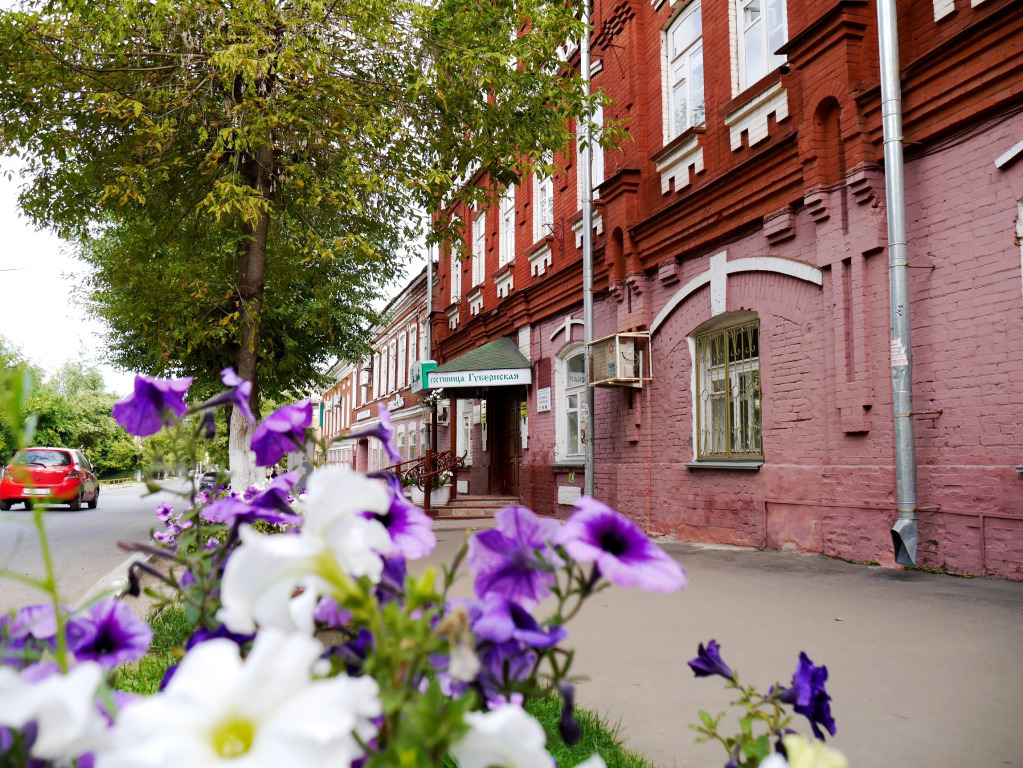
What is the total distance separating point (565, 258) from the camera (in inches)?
564

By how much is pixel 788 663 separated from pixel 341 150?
8.19 metres

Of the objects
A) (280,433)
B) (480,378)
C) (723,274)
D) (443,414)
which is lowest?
(280,433)

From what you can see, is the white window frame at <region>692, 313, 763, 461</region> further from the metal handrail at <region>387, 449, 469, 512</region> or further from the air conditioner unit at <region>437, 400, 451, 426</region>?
the air conditioner unit at <region>437, 400, 451, 426</region>

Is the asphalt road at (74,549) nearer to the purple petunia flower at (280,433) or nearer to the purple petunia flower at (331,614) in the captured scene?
the purple petunia flower at (280,433)

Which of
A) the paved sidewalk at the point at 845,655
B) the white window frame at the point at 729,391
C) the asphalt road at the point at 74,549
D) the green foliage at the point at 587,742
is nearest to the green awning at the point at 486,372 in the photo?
the asphalt road at the point at 74,549

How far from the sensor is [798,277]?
27.6 feet

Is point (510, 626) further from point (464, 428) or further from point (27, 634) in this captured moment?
point (464, 428)

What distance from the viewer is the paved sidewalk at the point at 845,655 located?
3.26 metres

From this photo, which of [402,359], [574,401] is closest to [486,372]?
[574,401]

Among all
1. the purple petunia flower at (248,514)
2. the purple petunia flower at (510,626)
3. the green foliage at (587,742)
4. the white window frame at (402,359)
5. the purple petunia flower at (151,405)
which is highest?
the white window frame at (402,359)

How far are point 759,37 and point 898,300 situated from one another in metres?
4.28

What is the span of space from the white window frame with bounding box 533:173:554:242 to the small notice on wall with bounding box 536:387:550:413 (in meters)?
3.00

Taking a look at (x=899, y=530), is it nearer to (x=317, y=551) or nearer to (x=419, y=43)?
(x=317, y=551)

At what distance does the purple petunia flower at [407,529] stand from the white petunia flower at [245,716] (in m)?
0.36
